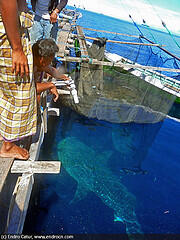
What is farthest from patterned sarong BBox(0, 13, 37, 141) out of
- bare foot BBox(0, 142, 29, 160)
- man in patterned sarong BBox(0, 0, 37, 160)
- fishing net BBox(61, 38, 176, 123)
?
fishing net BBox(61, 38, 176, 123)

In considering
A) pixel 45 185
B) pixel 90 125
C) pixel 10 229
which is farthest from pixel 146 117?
pixel 10 229

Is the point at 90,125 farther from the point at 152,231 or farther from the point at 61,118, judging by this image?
the point at 152,231

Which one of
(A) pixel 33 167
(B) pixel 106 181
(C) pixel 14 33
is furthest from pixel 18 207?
(B) pixel 106 181

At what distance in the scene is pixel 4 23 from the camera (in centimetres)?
125

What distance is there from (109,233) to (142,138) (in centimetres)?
337

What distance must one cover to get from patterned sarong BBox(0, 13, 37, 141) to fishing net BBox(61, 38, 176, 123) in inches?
108

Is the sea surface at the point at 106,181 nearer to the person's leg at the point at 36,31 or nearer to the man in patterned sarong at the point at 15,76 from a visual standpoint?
the man in patterned sarong at the point at 15,76

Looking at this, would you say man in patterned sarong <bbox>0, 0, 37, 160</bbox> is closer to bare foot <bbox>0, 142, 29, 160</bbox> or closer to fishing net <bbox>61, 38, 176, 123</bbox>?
bare foot <bbox>0, 142, 29, 160</bbox>

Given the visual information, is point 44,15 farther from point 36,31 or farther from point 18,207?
point 18,207

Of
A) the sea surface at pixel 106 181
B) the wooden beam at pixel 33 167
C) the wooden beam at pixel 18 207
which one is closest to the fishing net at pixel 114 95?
the sea surface at pixel 106 181

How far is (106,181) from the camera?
451 centimetres

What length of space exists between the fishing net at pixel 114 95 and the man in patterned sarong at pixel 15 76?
9.02 ft

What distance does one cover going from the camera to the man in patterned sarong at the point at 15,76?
4.20ft

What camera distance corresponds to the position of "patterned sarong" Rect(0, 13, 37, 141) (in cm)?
145
